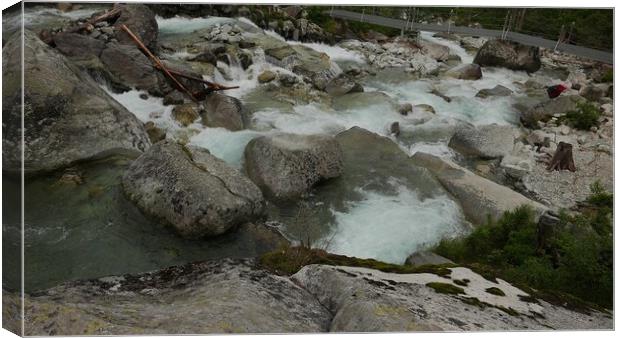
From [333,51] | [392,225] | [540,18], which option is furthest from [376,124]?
[540,18]

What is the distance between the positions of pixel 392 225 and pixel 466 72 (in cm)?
221

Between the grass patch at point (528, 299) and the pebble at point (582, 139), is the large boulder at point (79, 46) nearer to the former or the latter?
the grass patch at point (528, 299)

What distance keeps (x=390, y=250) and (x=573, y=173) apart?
7.24 ft

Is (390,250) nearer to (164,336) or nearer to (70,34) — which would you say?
(164,336)

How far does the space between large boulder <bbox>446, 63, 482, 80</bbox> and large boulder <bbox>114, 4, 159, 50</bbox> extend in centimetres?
348

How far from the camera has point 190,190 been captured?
4.92 meters

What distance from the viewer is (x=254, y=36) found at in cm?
588

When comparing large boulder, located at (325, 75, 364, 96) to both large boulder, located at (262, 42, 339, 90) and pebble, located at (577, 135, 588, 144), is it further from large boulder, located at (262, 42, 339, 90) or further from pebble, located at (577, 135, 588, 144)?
pebble, located at (577, 135, 588, 144)

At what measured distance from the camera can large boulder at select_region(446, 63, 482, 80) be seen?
525 centimetres

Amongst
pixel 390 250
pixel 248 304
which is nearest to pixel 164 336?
pixel 248 304

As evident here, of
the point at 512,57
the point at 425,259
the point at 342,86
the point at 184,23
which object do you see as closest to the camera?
the point at 425,259

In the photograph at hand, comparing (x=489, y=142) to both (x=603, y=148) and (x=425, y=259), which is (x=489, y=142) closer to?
(x=603, y=148)

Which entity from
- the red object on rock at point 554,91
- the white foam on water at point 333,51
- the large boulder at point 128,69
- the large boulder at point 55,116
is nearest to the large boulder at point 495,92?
the red object on rock at point 554,91

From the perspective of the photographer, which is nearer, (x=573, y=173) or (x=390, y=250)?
(x=390, y=250)
